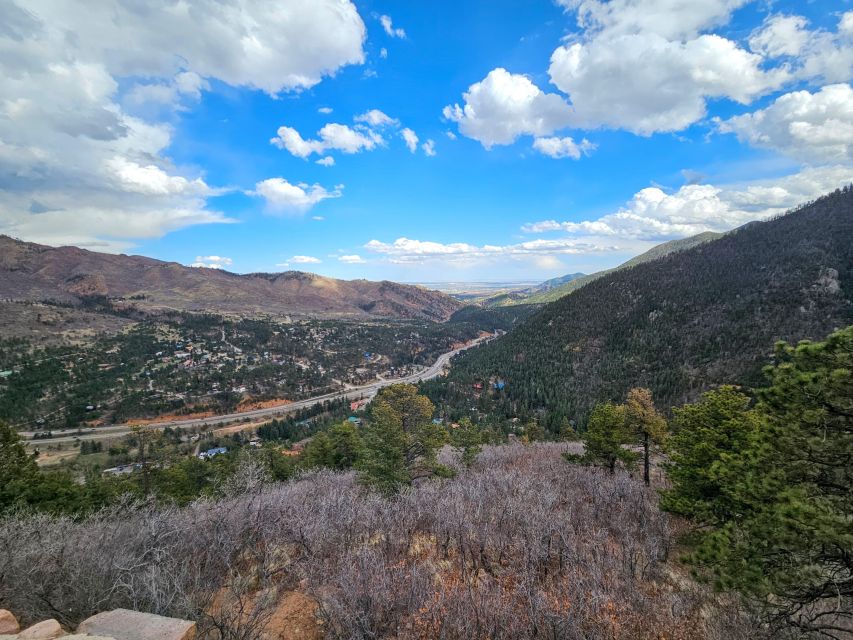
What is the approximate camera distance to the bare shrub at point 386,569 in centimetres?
764

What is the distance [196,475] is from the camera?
1377 inches

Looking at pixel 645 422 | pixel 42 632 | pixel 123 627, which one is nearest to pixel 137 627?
pixel 123 627

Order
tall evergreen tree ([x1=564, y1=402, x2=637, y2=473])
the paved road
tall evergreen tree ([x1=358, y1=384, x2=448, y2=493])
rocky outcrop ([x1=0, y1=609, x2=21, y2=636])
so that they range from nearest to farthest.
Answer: rocky outcrop ([x1=0, y1=609, x2=21, y2=636]) < tall evergreen tree ([x1=358, y1=384, x2=448, y2=493]) < tall evergreen tree ([x1=564, y1=402, x2=637, y2=473]) < the paved road

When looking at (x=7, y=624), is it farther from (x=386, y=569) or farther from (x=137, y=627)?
(x=386, y=569)

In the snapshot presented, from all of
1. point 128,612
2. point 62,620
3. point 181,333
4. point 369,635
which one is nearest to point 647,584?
point 369,635

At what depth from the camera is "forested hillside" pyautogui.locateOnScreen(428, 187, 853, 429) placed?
296 ft

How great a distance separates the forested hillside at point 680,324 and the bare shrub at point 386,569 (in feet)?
204

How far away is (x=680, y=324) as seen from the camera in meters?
115

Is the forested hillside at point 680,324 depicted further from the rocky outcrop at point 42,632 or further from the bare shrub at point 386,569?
the rocky outcrop at point 42,632

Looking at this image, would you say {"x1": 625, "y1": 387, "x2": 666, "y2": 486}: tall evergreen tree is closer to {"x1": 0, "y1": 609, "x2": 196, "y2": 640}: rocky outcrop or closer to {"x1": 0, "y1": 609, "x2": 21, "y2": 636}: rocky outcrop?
{"x1": 0, "y1": 609, "x2": 196, "y2": 640}: rocky outcrop

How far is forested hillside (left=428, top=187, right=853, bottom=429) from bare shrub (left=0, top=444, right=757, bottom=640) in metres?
62.1

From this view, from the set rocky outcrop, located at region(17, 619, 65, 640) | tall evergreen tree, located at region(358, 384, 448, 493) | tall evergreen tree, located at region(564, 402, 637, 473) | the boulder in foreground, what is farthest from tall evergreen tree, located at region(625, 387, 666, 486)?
rocky outcrop, located at region(17, 619, 65, 640)

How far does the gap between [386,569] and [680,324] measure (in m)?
135

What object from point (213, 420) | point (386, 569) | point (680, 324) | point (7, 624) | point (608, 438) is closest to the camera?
point (7, 624)
